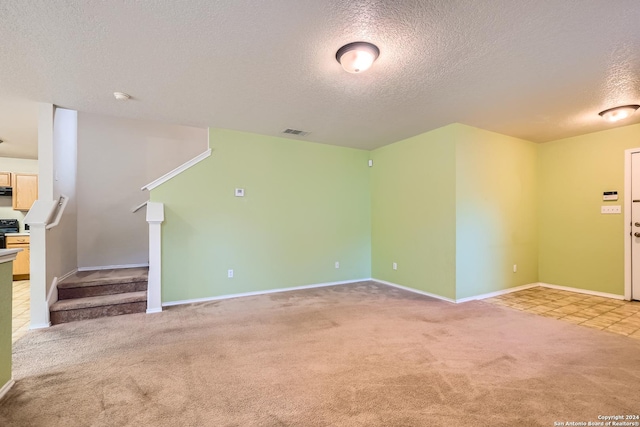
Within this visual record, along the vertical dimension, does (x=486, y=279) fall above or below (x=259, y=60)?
below

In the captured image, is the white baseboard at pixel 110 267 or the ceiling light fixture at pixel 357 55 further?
A: the white baseboard at pixel 110 267

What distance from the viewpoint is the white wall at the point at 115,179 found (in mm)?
4812

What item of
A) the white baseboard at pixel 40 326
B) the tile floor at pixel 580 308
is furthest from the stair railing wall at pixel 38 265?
the tile floor at pixel 580 308

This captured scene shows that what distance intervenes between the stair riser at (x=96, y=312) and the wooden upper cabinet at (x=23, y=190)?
436cm

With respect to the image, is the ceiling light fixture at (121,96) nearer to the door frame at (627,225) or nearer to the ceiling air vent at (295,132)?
the ceiling air vent at (295,132)

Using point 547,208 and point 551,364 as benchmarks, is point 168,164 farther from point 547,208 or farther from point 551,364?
point 547,208

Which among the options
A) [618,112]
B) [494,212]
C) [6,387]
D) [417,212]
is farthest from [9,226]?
[618,112]

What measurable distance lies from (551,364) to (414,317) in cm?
136

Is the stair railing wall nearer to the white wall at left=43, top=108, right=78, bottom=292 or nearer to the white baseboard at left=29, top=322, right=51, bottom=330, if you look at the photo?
the white baseboard at left=29, top=322, right=51, bottom=330

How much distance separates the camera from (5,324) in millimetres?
2037

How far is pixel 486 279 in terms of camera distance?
446cm

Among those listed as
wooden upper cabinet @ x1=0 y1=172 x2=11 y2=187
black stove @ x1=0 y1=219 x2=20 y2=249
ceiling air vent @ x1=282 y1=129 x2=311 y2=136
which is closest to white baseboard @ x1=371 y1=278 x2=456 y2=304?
ceiling air vent @ x1=282 y1=129 x2=311 y2=136

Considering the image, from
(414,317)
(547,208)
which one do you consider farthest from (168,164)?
(547,208)

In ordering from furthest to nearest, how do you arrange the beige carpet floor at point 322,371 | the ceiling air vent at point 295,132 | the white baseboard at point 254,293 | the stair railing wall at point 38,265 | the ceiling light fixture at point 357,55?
the ceiling air vent at point 295,132 → the white baseboard at point 254,293 → the stair railing wall at point 38,265 → the ceiling light fixture at point 357,55 → the beige carpet floor at point 322,371
